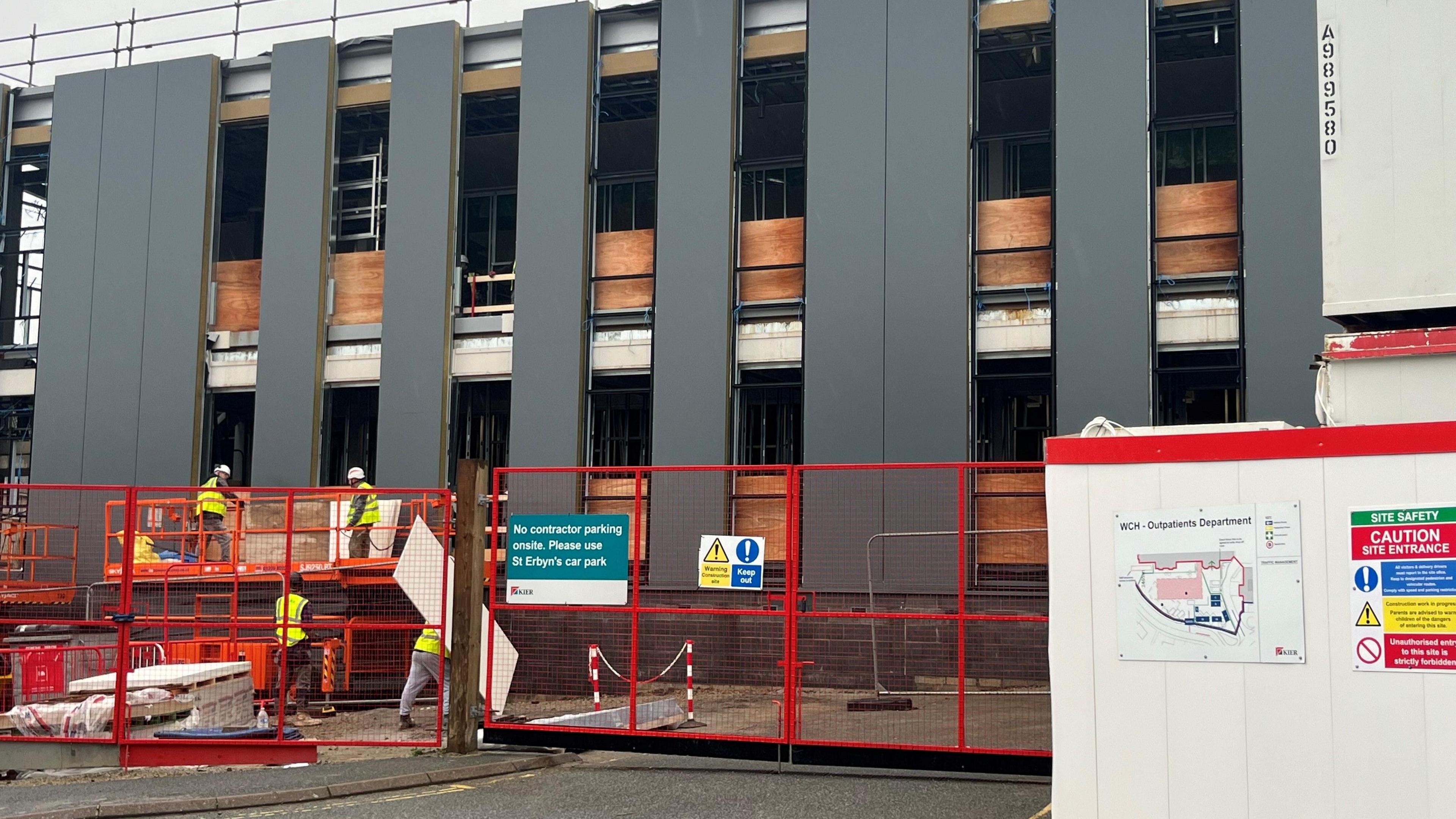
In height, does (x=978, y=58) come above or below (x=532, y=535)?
above

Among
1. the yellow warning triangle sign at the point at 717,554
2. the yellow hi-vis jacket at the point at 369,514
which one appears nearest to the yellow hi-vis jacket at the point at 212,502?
the yellow hi-vis jacket at the point at 369,514

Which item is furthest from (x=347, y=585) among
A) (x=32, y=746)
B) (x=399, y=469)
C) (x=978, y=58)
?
(x=978, y=58)

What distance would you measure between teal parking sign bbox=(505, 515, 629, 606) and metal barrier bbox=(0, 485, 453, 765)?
2.71 ft

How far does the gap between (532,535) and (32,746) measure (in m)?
5.44

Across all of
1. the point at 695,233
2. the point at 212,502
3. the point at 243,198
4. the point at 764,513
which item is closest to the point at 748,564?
the point at 764,513

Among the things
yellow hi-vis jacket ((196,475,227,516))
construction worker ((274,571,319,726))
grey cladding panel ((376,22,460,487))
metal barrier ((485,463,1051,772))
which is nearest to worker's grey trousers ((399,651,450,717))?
metal barrier ((485,463,1051,772))

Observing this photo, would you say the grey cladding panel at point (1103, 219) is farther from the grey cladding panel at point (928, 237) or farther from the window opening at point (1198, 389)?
the grey cladding panel at point (928, 237)

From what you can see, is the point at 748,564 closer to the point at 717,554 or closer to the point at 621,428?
the point at 717,554

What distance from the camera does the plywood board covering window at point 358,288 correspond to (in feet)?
Answer: 71.5

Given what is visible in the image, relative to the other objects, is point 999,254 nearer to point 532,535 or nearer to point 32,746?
point 532,535

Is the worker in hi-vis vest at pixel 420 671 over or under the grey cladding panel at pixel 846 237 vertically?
under

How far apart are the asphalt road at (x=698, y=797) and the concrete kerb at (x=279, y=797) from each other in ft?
0.33

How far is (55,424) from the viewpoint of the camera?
74.7 ft

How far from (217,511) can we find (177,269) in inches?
324
